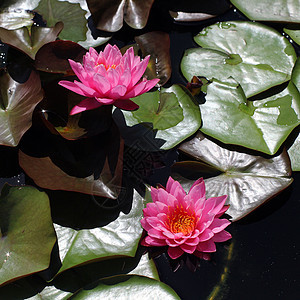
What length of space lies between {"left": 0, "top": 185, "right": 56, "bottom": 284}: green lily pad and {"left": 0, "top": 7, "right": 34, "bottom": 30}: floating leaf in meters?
1.19

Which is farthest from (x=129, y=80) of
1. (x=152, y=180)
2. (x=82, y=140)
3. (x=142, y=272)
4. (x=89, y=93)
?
(x=142, y=272)

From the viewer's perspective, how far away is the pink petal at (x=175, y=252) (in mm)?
1606

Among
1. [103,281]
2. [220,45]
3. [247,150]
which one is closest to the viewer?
[103,281]

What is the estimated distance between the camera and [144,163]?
1944mm

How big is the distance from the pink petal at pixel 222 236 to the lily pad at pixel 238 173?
0.10 meters

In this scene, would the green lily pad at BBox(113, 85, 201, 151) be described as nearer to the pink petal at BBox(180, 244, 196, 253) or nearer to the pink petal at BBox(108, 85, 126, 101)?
the pink petal at BBox(108, 85, 126, 101)

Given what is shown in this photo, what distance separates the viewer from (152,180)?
1891 millimetres

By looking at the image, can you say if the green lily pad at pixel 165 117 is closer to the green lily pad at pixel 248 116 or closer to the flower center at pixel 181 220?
the green lily pad at pixel 248 116

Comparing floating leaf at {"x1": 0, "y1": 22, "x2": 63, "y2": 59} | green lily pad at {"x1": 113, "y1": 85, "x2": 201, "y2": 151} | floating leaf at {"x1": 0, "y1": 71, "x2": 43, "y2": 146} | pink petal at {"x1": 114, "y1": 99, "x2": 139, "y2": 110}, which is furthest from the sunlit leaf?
pink petal at {"x1": 114, "y1": 99, "x2": 139, "y2": 110}

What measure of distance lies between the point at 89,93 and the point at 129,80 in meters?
0.18

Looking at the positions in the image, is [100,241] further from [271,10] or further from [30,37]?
[271,10]

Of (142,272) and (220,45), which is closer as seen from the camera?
(142,272)

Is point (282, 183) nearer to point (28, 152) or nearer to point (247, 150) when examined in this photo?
point (247, 150)

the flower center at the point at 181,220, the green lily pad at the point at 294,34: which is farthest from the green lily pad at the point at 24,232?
the green lily pad at the point at 294,34
